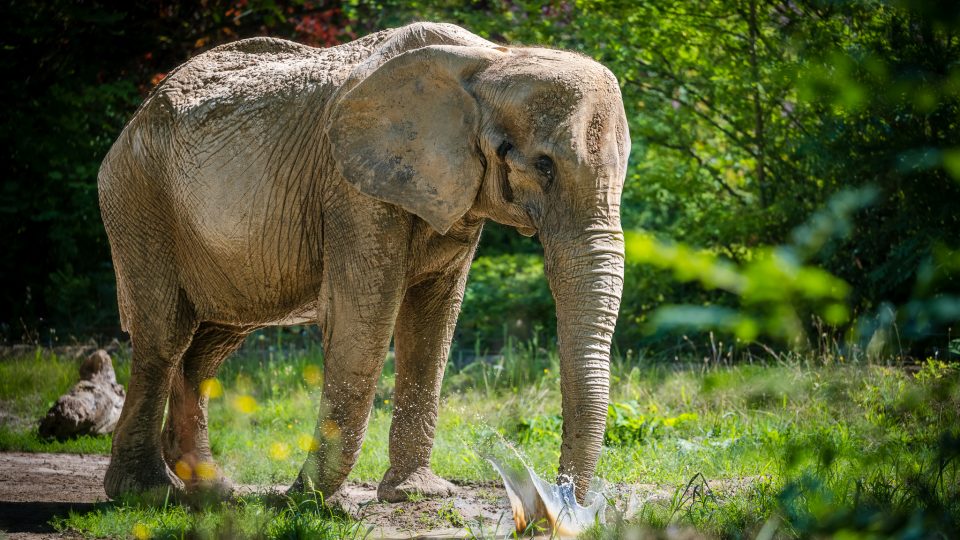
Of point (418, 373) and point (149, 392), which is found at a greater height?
point (418, 373)

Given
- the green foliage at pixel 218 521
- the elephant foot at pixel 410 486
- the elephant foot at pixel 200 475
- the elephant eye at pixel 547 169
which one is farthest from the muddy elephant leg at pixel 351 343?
the elephant foot at pixel 200 475

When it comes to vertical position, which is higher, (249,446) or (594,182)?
(594,182)

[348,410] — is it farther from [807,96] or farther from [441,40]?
[807,96]

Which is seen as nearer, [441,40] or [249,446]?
[441,40]

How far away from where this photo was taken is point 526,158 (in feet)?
17.0

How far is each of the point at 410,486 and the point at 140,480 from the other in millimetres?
1596

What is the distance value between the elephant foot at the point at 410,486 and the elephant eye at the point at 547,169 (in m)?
2.11

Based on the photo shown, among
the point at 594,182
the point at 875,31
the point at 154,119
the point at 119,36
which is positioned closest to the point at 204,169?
the point at 154,119

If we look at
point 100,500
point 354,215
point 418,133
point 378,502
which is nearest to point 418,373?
point 378,502

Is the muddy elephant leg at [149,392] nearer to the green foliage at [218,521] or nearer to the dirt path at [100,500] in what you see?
the dirt path at [100,500]

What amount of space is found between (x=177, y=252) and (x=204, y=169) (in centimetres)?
68

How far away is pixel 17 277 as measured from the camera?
13.0 meters

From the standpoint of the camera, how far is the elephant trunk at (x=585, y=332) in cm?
490

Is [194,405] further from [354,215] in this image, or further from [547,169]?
[547,169]
